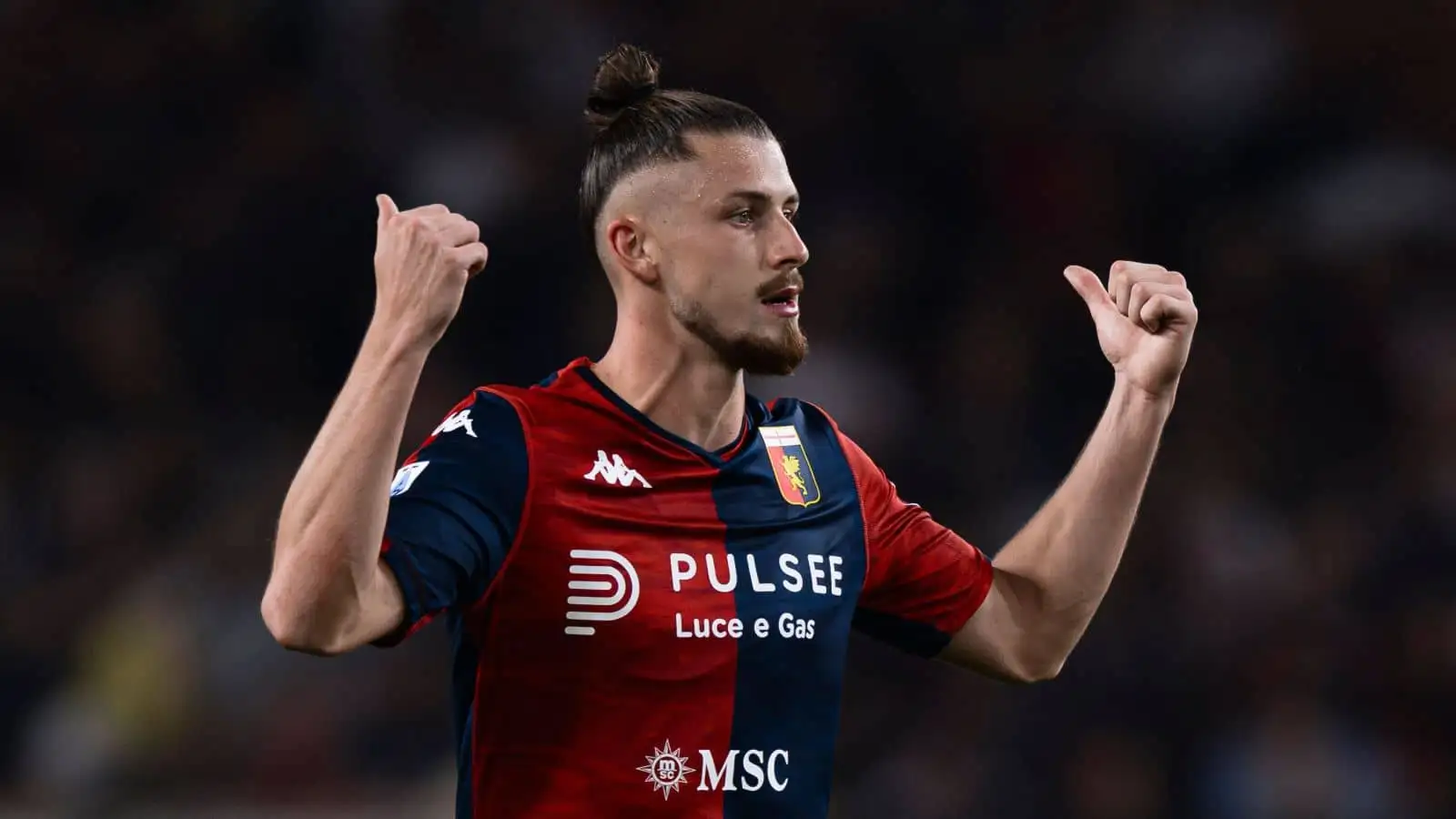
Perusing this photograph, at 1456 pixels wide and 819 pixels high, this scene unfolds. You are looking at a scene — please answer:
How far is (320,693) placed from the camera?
222 inches

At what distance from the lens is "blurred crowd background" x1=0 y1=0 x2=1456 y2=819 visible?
18.6 ft

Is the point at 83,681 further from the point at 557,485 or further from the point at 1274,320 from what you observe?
the point at 1274,320

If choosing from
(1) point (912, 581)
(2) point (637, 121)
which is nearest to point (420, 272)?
(2) point (637, 121)

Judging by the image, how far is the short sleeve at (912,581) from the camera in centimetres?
334

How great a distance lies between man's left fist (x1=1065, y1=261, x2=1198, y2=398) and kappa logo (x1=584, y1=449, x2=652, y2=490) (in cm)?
90

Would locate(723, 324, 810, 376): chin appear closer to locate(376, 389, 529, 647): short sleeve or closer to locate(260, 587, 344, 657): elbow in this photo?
locate(376, 389, 529, 647): short sleeve

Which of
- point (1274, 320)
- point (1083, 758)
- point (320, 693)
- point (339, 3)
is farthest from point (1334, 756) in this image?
point (339, 3)

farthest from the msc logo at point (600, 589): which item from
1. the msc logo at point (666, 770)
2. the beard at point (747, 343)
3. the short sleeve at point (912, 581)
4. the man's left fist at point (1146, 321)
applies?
the man's left fist at point (1146, 321)

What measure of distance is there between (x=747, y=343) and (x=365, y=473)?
0.89 metres

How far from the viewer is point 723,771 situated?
9.68 feet

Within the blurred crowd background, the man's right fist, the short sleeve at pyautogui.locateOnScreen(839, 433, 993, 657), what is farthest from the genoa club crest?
the blurred crowd background

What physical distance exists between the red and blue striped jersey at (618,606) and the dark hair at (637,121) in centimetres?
39

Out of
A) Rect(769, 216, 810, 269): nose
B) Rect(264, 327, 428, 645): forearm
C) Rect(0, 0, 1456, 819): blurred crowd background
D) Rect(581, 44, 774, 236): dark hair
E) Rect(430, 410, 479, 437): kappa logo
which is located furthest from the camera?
Rect(0, 0, 1456, 819): blurred crowd background

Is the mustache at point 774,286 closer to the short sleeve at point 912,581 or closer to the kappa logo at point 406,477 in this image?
the short sleeve at point 912,581
